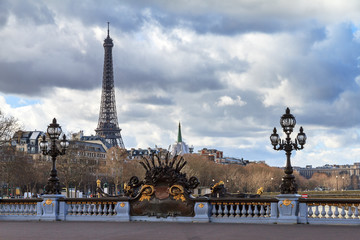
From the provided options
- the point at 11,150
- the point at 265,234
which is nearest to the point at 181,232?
the point at 265,234

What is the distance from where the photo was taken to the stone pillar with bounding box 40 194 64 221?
97.8 feet

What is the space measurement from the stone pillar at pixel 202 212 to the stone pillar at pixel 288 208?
334cm

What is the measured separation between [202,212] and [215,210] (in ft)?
2.04

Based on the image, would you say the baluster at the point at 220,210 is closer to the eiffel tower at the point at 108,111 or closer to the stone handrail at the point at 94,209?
the stone handrail at the point at 94,209

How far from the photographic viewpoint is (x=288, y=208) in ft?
87.2

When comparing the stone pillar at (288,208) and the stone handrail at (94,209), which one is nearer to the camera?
the stone pillar at (288,208)

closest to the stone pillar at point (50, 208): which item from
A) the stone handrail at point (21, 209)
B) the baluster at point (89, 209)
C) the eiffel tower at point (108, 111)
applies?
the stone handrail at point (21, 209)

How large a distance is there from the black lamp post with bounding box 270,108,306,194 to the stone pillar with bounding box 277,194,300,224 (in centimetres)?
56

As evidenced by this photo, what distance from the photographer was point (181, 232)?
2239 cm

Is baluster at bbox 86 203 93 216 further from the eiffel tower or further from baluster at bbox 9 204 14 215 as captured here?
the eiffel tower

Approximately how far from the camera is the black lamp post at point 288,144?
1068 inches

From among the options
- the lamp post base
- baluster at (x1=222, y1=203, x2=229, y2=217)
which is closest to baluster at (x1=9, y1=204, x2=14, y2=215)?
baluster at (x1=222, y1=203, x2=229, y2=217)

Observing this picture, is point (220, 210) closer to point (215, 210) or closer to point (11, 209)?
point (215, 210)

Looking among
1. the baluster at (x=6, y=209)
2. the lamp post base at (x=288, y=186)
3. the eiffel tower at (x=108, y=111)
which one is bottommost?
the baluster at (x=6, y=209)
